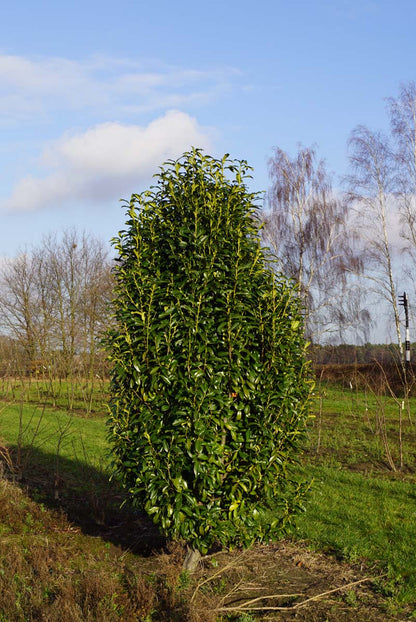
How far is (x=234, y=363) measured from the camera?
4.68 metres

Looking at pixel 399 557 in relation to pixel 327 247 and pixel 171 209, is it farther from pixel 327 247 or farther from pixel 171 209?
pixel 327 247

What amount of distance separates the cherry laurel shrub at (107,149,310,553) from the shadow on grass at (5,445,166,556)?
93 centimetres

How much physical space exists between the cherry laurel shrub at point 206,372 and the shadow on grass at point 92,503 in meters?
0.93

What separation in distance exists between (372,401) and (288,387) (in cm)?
1540

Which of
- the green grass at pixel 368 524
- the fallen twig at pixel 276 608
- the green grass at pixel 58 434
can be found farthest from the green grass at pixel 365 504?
the green grass at pixel 58 434

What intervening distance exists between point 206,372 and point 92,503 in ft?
9.79

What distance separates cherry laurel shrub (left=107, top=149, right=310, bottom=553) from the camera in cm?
458

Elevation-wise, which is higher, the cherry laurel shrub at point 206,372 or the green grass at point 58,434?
the cherry laurel shrub at point 206,372

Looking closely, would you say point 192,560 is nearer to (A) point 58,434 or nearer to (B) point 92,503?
(B) point 92,503

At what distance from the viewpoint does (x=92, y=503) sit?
649cm

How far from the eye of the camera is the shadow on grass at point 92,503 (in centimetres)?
605

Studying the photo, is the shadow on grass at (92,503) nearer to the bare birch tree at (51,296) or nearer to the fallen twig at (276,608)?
the fallen twig at (276,608)

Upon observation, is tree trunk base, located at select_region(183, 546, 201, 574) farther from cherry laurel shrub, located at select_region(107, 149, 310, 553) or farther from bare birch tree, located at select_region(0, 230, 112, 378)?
bare birch tree, located at select_region(0, 230, 112, 378)

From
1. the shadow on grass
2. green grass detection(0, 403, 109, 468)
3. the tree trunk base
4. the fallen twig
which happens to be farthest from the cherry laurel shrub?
green grass detection(0, 403, 109, 468)
